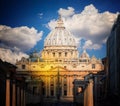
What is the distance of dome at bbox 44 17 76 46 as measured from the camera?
70.7 meters

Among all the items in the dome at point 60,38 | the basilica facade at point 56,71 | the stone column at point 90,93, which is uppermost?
the dome at point 60,38

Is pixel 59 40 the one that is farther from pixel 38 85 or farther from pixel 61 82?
pixel 38 85

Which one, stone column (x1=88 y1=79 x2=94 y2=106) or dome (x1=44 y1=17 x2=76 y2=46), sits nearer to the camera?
stone column (x1=88 y1=79 x2=94 y2=106)

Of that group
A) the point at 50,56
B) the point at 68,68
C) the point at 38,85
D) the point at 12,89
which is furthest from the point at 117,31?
the point at 50,56

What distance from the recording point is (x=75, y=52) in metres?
67.8

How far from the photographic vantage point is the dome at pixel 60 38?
70.7 metres

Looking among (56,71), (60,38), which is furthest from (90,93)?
(60,38)

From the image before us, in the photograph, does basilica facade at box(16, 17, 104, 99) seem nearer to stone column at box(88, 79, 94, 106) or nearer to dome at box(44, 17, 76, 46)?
dome at box(44, 17, 76, 46)

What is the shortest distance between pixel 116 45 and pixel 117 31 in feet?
2.42

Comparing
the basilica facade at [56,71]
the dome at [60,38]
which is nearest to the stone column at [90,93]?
the basilica facade at [56,71]

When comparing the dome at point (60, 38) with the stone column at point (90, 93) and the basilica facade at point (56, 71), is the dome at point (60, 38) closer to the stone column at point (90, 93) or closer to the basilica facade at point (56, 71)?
the basilica facade at point (56, 71)

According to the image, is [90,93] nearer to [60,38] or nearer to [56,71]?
[56,71]

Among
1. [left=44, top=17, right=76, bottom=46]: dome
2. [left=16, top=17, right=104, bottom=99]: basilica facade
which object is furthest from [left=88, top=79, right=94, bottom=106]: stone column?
[left=44, top=17, right=76, bottom=46]: dome

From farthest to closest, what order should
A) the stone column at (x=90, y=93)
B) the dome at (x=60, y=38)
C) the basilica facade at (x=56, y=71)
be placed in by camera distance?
1. the dome at (x=60, y=38)
2. the basilica facade at (x=56, y=71)
3. the stone column at (x=90, y=93)
